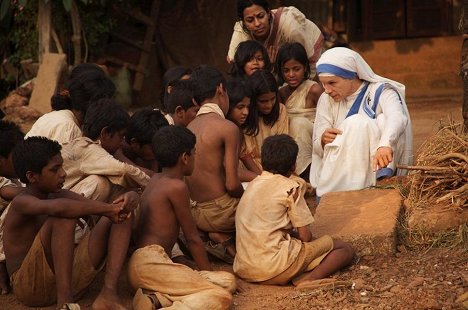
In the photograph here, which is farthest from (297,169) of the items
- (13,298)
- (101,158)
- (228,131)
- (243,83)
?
(13,298)

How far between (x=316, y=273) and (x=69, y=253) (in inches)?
52.7

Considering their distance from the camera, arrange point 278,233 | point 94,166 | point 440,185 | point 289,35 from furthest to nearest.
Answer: point 289,35
point 440,185
point 94,166
point 278,233

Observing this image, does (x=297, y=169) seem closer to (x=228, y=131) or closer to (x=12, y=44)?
(x=228, y=131)

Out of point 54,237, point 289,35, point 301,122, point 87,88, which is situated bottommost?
point 54,237

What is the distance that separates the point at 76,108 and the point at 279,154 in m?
1.59

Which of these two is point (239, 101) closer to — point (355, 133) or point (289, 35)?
point (355, 133)

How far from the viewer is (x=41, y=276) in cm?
511

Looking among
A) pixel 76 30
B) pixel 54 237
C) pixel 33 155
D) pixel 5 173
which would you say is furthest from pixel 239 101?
pixel 76 30

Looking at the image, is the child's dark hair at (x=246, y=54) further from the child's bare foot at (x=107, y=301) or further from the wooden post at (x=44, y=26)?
the wooden post at (x=44, y=26)

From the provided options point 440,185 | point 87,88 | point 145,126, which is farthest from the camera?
point 87,88

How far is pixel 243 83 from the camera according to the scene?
6.70 metres

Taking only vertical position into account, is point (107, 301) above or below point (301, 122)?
below

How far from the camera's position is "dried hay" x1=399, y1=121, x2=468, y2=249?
19.2ft

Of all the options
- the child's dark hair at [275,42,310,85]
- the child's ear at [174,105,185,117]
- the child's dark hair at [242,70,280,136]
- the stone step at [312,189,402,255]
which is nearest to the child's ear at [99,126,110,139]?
the child's ear at [174,105,185,117]
